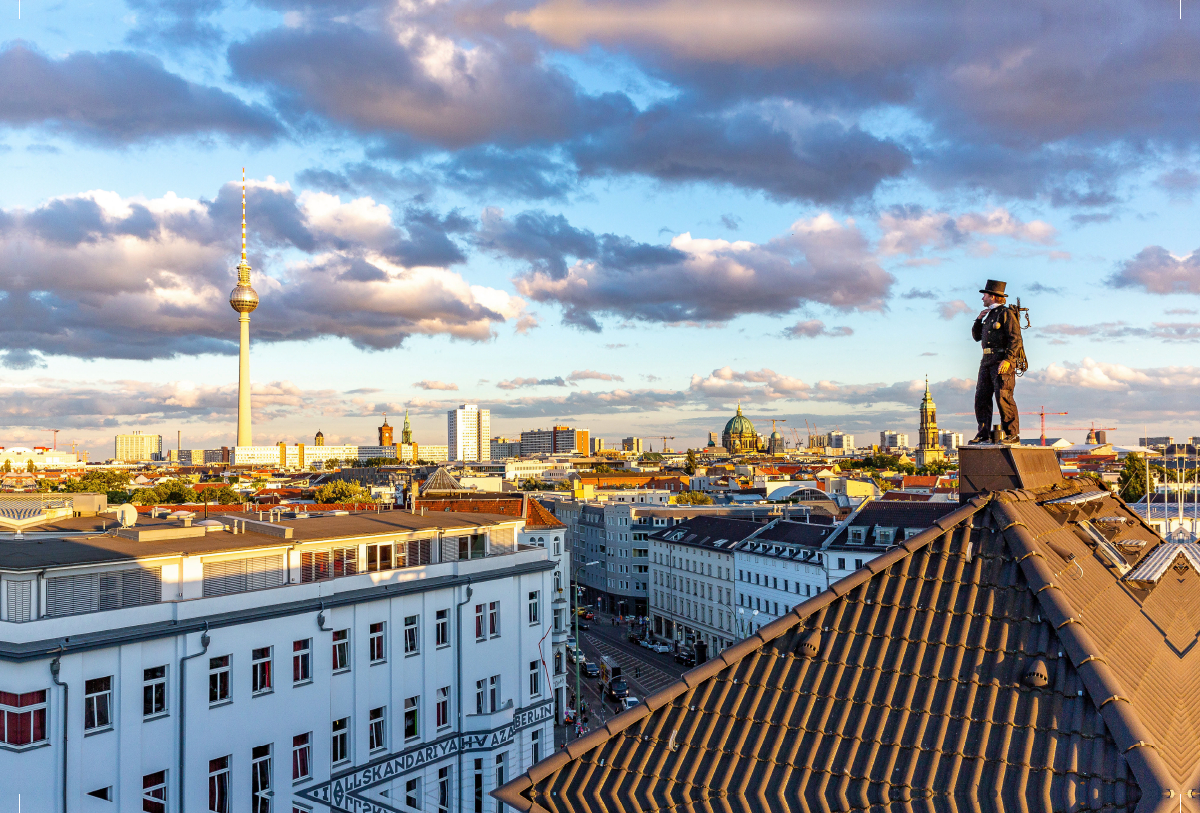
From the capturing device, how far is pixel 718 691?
27.8 ft

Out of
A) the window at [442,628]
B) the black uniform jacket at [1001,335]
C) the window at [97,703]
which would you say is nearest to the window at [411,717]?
the window at [442,628]

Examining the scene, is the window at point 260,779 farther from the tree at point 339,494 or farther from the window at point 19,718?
the tree at point 339,494

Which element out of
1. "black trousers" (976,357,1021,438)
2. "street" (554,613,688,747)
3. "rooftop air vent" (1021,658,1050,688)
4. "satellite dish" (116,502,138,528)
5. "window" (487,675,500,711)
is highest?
"black trousers" (976,357,1021,438)

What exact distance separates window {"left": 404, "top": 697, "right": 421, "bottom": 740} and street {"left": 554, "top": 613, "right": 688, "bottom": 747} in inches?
719

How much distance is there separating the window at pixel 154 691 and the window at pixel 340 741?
6309 mm

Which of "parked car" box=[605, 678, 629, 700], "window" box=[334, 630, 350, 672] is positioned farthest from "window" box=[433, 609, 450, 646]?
"parked car" box=[605, 678, 629, 700]

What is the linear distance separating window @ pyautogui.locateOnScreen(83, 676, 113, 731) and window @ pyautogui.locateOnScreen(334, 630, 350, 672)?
7492mm

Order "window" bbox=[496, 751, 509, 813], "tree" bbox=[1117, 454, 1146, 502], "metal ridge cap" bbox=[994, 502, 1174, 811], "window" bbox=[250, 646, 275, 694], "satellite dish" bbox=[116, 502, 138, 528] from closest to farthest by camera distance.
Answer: "metal ridge cap" bbox=[994, 502, 1174, 811] < "window" bbox=[250, 646, 275, 694] < "satellite dish" bbox=[116, 502, 138, 528] < "window" bbox=[496, 751, 509, 813] < "tree" bbox=[1117, 454, 1146, 502]

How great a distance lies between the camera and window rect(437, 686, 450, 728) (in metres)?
33.2

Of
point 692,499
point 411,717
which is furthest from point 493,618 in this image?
point 692,499

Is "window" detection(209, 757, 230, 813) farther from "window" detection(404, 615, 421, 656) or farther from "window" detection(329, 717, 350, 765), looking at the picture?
"window" detection(404, 615, 421, 656)

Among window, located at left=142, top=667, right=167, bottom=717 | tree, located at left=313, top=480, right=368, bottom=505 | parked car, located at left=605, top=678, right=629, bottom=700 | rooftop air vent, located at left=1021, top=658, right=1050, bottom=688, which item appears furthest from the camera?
tree, located at left=313, top=480, right=368, bottom=505

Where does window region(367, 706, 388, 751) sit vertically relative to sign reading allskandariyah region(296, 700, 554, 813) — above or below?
above

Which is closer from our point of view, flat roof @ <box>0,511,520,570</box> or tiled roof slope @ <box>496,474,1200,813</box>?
tiled roof slope @ <box>496,474,1200,813</box>
